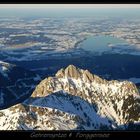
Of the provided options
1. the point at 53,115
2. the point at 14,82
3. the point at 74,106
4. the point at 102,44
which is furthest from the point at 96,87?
the point at 14,82

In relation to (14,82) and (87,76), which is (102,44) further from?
(14,82)

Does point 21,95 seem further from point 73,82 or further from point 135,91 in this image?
point 135,91

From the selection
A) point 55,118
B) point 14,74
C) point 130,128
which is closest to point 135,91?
point 130,128

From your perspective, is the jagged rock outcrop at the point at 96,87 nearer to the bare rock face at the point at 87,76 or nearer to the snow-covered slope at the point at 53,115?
the bare rock face at the point at 87,76

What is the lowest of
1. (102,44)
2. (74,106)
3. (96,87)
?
(74,106)

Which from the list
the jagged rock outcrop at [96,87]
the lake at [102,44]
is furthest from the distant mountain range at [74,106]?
the lake at [102,44]

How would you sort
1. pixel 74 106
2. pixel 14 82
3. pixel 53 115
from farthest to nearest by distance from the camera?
1. pixel 74 106
2. pixel 53 115
3. pixel 14 82
